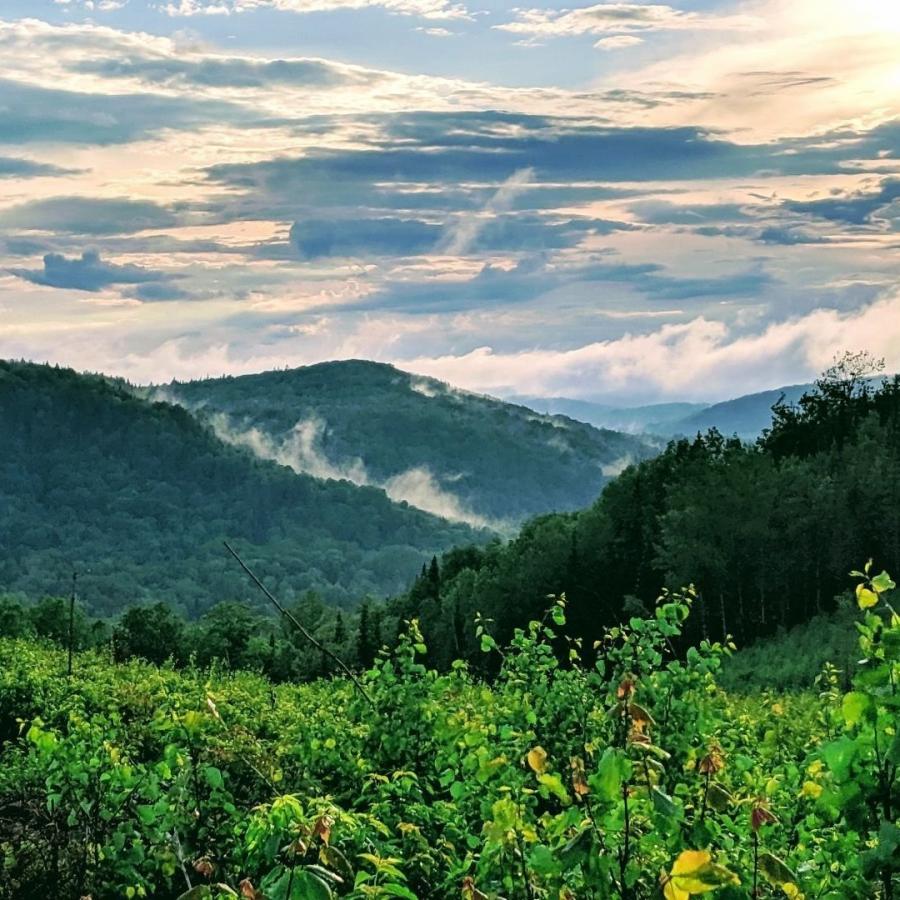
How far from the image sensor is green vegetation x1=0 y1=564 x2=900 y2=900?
393 cm

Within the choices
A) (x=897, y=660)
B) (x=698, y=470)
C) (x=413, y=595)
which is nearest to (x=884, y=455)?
(x=698, y=470)

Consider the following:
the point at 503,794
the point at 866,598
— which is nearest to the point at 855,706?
→ the point at 866,598

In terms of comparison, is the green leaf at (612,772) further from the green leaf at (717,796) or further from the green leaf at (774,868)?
the green leaf at (717,796)

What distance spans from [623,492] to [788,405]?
17845mm

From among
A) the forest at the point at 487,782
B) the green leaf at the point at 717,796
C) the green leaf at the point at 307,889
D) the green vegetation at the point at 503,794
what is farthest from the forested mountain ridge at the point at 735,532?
the green leaf at the point at 307,889

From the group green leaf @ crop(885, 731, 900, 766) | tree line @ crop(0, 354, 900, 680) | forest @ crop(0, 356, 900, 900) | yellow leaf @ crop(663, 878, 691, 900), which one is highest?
green leaf @ crop(885, 731, 900, 766)

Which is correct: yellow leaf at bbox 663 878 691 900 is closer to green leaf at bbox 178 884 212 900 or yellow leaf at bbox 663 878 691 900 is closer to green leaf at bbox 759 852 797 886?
green leaf at bbox 759 852 797 886

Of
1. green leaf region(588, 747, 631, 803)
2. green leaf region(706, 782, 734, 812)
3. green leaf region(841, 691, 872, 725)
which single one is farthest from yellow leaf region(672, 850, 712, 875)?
green leaf region(706, 782, 734, 812)

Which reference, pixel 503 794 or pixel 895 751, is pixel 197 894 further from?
pixel 503 794

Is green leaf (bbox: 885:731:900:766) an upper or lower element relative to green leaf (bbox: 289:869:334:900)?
upper

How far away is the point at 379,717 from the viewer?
11.3m

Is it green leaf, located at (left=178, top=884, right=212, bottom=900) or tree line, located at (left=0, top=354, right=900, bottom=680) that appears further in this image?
tree line, located at (left=0, top=354, right=900, bottom=680)

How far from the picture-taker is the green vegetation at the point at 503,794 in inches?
155

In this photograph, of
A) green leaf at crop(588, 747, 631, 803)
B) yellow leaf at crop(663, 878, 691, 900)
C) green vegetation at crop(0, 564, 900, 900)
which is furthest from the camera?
green vegetation at crop(0, 564, 900, 900)
